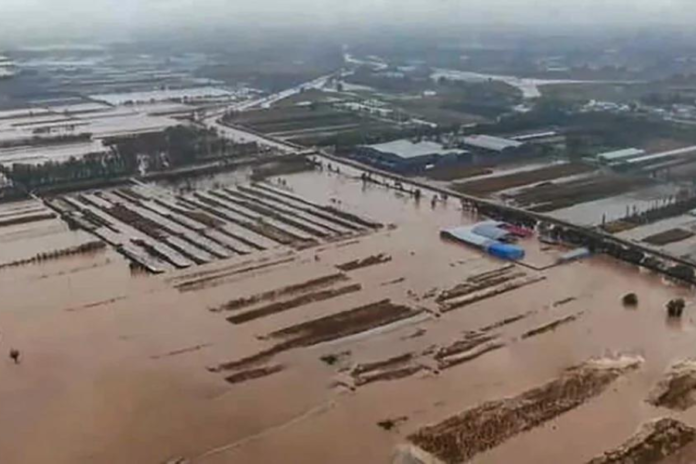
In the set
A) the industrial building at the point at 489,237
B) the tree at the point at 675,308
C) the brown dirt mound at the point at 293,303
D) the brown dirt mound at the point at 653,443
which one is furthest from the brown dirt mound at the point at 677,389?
the brown dirt mound at the point at 293,303

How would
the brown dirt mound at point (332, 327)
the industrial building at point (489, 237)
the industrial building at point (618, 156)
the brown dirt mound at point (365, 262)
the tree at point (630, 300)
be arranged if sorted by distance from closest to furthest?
the brown dirt mound at point (332, 327)
the tree at point (630, 300)
the brown dirt mound at point (365, 262)
the industrial building at point (489, 237)
the industrial building at point (618, 156)

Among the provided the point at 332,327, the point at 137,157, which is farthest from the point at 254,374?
the point at 137,157

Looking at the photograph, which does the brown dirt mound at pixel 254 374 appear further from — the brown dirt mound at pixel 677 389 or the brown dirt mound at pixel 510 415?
the brown dirt mound at pixel 677 389

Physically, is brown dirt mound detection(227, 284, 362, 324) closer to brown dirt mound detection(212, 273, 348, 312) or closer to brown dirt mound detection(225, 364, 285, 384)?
brown dirt mound detection(212, 273, 348, 312)

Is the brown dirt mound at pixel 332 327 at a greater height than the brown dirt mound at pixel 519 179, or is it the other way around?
the brown dirt mound at pixel 519 179

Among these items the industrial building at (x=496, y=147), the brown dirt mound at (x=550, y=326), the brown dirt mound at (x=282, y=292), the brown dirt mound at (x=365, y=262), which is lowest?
the brown dirt mound at (x=550, y=326)

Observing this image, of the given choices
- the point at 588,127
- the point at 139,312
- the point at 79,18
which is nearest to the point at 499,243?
the point at 139,312

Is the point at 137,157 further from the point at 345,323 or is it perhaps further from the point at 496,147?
the point at 345,323
